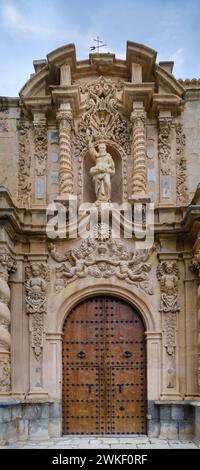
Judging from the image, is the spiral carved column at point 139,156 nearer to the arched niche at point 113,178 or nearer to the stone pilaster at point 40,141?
the arched niche at point 113,178

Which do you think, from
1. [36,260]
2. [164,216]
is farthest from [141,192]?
[36,260]

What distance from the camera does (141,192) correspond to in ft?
42.7

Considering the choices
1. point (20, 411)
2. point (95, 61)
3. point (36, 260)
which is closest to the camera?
point (20, 411)

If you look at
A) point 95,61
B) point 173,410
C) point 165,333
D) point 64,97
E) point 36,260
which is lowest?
point 173,410

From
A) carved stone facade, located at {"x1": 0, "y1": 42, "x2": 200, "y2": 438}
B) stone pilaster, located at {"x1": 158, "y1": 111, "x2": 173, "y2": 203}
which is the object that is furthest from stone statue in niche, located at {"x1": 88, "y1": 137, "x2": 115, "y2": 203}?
stone pilaster, located at {"x1": 158, "y1": 111, "x2": 173, "y2": 203}

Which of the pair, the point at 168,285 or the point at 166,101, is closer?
the point at 168,285

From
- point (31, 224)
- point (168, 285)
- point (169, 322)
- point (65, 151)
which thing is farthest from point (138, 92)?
point (169, 322)

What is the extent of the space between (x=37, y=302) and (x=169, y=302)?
2604mm

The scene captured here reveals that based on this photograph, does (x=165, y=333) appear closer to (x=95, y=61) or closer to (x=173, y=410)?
(x=173, y=410)

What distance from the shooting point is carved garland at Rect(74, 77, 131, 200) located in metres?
13.7

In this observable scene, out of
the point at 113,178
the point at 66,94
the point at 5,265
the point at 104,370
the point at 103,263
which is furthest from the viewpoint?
the point at 113,178

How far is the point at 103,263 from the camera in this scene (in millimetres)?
12844

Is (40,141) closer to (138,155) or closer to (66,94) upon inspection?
(66,94)

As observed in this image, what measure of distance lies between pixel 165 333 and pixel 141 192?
2.86 m
